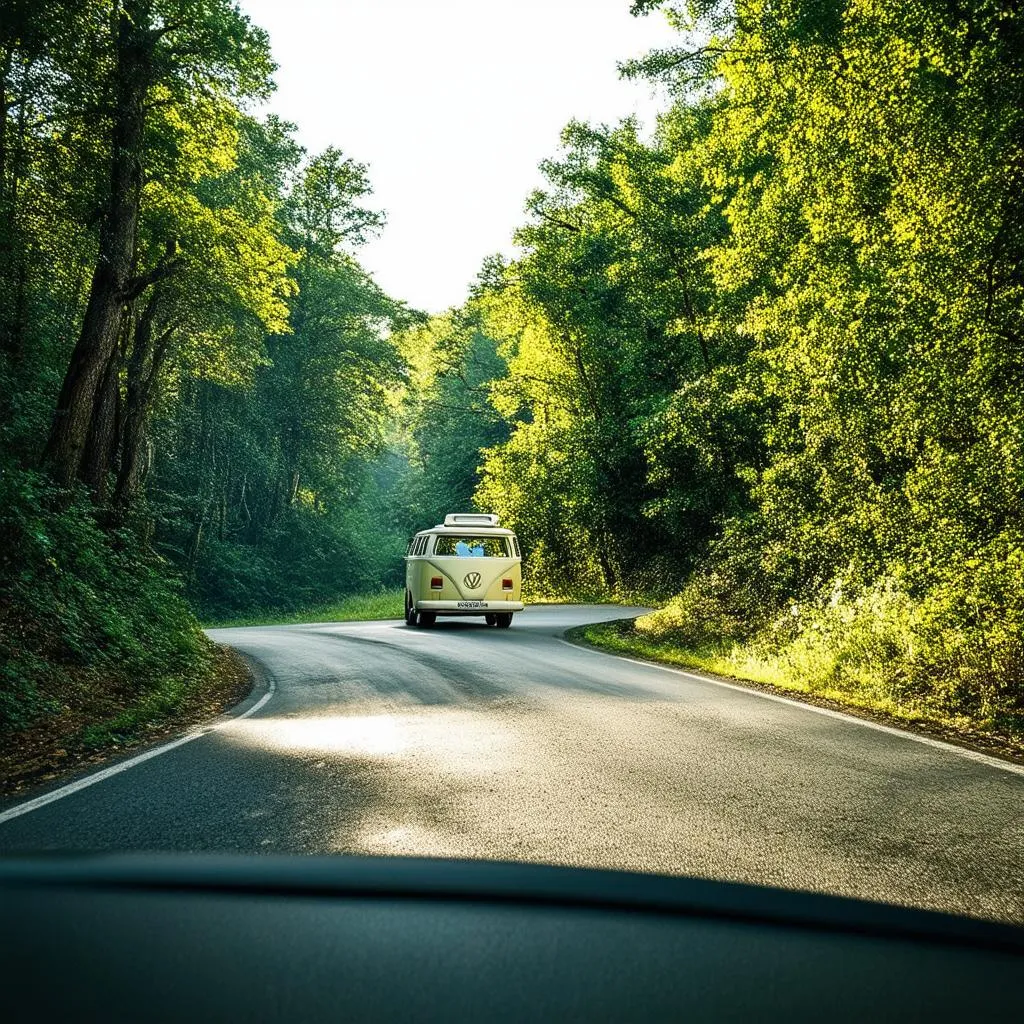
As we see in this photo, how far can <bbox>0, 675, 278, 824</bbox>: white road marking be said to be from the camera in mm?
4980

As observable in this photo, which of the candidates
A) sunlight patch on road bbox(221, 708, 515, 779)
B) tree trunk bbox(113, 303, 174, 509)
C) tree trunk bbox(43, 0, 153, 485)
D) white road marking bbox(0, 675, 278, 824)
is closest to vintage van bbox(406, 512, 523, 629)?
tree trunk bbox(113, 303, 174, 509)

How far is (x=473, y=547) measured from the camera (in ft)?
67.3

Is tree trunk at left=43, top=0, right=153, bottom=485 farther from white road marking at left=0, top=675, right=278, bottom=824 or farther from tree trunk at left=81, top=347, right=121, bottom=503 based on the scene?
white road marking at left=0, top=675, right=278, bottom=824

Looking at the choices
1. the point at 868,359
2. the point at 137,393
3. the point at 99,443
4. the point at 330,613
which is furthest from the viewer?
the point at 330,613

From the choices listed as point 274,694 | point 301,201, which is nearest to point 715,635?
point 274,694

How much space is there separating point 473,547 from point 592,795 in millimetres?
15507

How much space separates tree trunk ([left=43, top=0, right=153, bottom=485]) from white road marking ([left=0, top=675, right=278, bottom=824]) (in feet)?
23.5

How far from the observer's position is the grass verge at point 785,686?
23.7 ft

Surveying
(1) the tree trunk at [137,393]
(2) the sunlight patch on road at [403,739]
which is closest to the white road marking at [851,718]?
(2) the sunlight patch on road at [403,739]

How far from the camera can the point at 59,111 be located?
14305 millimetres

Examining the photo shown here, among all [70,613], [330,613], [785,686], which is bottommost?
[330,613]

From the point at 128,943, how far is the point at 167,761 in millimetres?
5281

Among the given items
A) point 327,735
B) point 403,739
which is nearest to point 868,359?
point 403,739

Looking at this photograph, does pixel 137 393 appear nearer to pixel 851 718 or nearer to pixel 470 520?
pixel 470 520
